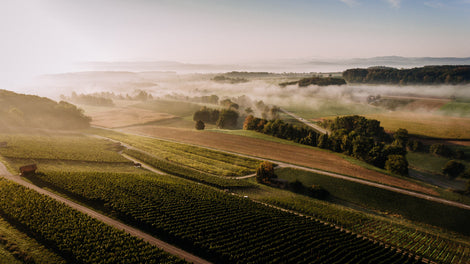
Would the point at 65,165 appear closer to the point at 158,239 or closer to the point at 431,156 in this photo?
the point at 158,239

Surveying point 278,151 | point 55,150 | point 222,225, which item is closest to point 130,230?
point 222,225

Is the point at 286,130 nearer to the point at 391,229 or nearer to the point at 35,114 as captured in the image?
the point at 391,229

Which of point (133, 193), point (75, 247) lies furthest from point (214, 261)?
point (133, 193)

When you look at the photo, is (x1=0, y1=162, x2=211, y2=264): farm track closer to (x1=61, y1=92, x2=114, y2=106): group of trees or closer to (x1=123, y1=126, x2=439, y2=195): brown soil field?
(x1=123, y1=126, x2=439, y2=195): brown soil field

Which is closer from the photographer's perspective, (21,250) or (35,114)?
Result: (21,250)

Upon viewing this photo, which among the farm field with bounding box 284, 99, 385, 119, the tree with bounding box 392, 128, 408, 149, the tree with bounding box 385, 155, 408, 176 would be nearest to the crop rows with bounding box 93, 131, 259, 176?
the tree with bounding box 385, 155, 408, 176
